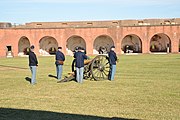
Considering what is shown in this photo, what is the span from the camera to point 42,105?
7.58 metres

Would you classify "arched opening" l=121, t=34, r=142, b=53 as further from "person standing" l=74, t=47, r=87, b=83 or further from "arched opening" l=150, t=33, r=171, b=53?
"person standing" l=74, t=47, r=87, b=83

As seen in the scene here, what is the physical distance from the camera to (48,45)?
45.9m

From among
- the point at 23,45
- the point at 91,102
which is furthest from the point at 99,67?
the point at 23,45

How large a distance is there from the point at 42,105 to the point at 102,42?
124ft

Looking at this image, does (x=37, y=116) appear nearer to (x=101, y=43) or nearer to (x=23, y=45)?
(x=101, y=43)

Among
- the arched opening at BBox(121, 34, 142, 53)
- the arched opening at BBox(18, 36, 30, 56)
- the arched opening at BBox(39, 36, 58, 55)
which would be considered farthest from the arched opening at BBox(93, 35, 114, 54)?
the arched opening at BBox(18, 36, 30, 56)

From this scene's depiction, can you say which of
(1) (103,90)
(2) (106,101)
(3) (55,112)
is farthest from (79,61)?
(3) (55,112)

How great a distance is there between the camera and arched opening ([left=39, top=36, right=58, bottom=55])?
45375mm

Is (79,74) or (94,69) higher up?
(94,69)

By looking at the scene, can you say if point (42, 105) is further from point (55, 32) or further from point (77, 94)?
point (55, 32)

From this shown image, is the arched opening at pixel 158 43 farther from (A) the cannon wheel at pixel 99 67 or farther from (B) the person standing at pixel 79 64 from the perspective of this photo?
(B) the person standing at pixel 79 64

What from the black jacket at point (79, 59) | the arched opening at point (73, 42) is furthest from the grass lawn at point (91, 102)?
the arched opening at point (73, 42)

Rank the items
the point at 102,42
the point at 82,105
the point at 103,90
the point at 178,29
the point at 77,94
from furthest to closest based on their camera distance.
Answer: the point at 102,42 → the point at 178,29 → the point at 103,90 → the point at 77,94 → the point at 82,105

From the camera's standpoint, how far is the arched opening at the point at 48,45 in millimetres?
45375
